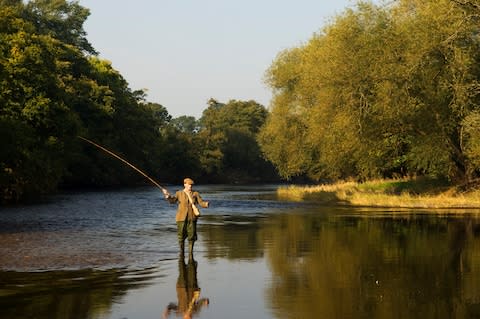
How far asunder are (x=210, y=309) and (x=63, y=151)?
1751 inches

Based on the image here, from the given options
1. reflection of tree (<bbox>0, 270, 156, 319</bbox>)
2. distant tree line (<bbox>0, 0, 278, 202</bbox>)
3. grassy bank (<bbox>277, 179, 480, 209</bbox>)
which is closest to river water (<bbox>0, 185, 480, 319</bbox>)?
reflection of tree (<bbox>0, 270, 156, 319</bbox>)

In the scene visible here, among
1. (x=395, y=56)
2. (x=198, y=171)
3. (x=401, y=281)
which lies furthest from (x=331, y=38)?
(x=198, y=171)

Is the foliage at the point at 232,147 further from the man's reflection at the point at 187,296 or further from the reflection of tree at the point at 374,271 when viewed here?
the man's reflection at the point at 187,296

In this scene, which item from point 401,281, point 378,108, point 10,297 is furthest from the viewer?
point 378,108

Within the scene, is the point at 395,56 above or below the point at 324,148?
above

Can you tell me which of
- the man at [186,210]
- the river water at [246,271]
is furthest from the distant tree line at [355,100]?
the man at [186,210]

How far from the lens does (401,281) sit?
1375 centimetres

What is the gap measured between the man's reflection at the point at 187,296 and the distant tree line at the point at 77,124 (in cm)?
2858

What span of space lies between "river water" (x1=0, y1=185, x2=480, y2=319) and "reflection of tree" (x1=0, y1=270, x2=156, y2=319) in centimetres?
2

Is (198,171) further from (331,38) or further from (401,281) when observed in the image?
(401,281)

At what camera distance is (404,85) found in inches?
1586

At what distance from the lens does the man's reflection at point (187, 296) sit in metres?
10.8

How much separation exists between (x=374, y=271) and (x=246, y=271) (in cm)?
258

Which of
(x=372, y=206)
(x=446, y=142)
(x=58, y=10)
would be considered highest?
(x=58, y=10)
